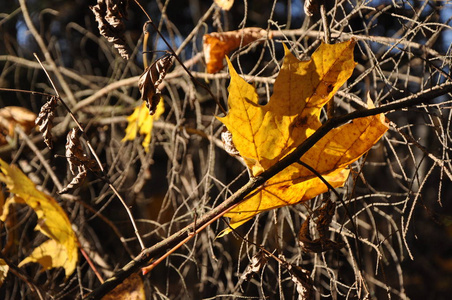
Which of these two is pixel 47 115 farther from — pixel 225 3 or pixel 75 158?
pixel 225 3

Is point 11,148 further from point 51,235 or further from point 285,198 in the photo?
point 285,198

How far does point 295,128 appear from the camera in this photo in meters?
0.85

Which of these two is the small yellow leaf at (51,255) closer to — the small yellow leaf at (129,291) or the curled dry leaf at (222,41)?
the small yellow leaf at (129,291)

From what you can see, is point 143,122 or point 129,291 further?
point 143,122

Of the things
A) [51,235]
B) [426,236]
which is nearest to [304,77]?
[51,235]

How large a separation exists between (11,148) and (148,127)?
74 cm

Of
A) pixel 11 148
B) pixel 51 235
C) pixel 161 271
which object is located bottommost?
pixel 161 271

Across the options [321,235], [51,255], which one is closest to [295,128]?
[321,235]

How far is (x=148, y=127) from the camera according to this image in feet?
5.67

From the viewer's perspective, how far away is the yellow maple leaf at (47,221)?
1.18 meters

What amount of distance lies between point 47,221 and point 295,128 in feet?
2.52

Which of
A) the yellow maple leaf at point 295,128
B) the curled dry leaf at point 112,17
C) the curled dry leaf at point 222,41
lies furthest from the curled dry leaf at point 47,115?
the curled dry leaf at point 222,41

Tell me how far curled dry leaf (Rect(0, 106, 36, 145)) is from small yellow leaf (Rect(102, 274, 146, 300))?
3.62 ft

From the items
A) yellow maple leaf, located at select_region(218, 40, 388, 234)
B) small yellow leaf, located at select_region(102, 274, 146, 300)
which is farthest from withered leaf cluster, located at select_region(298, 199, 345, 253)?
small yellow leaf, located at select_region(102, 274, 146, 300)
